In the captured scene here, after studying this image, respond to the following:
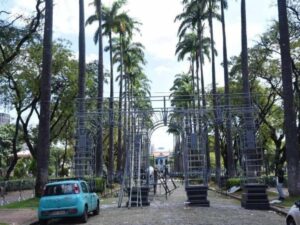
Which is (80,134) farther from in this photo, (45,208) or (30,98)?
(30,98)

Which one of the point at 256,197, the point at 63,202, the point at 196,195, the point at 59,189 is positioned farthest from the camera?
the point at 196,195

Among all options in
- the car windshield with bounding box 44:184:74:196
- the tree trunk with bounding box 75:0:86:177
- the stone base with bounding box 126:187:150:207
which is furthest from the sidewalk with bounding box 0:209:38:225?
the tree trunk with bounding box 75:0:86:177

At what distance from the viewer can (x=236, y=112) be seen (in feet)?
88.8

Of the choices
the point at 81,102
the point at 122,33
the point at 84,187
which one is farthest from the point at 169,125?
the point at 122,33

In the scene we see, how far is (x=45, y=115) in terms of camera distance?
24.6 m

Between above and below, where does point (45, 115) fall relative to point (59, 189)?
above

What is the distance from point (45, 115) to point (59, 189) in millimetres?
8017

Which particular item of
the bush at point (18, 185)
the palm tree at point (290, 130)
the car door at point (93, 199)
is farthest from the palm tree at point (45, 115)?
the bush at point (18, 185)

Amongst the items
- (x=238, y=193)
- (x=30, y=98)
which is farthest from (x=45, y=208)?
(x=30, y=98)

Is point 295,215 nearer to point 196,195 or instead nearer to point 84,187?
point 84,187

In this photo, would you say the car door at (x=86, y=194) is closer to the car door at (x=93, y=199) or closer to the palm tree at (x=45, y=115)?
the car door at (x=93, y=199)

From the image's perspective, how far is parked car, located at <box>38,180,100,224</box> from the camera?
54.9ft

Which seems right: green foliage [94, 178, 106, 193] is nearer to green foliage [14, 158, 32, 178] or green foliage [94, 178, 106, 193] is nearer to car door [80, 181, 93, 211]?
car door [80, 181, 93, 211]

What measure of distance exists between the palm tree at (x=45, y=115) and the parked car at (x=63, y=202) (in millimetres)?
6975
